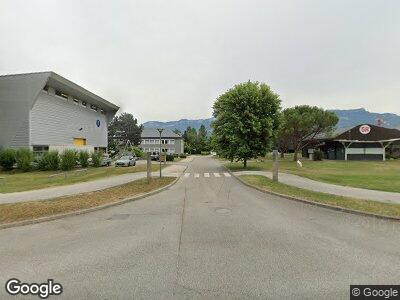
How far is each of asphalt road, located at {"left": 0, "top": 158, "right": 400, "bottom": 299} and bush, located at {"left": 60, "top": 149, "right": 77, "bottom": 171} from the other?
23863mm

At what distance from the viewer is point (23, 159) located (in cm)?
2952

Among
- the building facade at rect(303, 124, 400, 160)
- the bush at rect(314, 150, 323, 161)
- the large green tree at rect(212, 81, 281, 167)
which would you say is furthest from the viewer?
the bush at rect(314, 150, 323, 161)

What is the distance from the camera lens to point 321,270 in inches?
198

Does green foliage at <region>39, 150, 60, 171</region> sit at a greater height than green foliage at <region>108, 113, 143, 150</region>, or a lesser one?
lesser

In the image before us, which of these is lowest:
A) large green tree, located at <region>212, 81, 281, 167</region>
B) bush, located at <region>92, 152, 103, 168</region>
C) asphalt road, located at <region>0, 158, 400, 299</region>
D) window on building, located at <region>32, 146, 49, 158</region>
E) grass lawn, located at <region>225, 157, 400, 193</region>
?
asphalt road, located at <region>0, 158, 400, 299</region>

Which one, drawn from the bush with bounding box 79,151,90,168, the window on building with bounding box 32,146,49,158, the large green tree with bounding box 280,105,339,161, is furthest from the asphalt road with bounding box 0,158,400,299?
the large green tree with bounding box 280,105,339,161

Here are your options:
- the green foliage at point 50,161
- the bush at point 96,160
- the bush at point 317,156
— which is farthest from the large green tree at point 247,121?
the bush at point 317,156

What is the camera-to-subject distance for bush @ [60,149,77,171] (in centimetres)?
3094

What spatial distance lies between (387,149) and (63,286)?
193 ft

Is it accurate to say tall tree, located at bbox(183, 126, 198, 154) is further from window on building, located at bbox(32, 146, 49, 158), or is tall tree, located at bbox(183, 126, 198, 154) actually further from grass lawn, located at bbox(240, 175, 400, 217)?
grass lawn, located at bbox(240, 175, 400, 217)

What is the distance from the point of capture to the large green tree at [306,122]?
143 ft

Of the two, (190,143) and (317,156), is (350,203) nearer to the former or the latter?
(317,156)

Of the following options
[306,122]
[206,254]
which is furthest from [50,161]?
[306,122]

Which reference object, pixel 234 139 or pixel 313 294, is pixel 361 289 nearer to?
pixel 313 294
